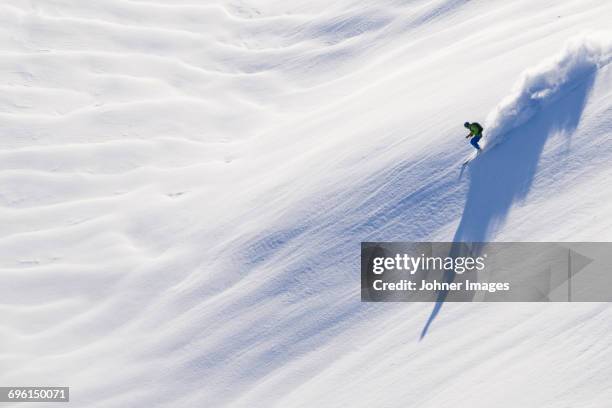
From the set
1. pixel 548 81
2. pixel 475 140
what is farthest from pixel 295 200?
pixel 548 81

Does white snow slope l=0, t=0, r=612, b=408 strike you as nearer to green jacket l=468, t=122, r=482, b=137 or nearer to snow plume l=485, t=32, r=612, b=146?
snow plume l=485, t=32, r=612, b=146

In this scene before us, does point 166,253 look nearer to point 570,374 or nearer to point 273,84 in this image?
point 273,84

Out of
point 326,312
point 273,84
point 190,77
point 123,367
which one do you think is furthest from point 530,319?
point 190,77

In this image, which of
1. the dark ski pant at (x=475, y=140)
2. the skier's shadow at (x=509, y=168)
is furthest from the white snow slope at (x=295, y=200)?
the dark ski pant at (x=475, y=140)

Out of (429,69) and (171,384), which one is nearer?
(171,384)

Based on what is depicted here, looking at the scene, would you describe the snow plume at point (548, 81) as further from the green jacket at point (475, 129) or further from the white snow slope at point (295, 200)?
the green jacket at point (475, 129)
